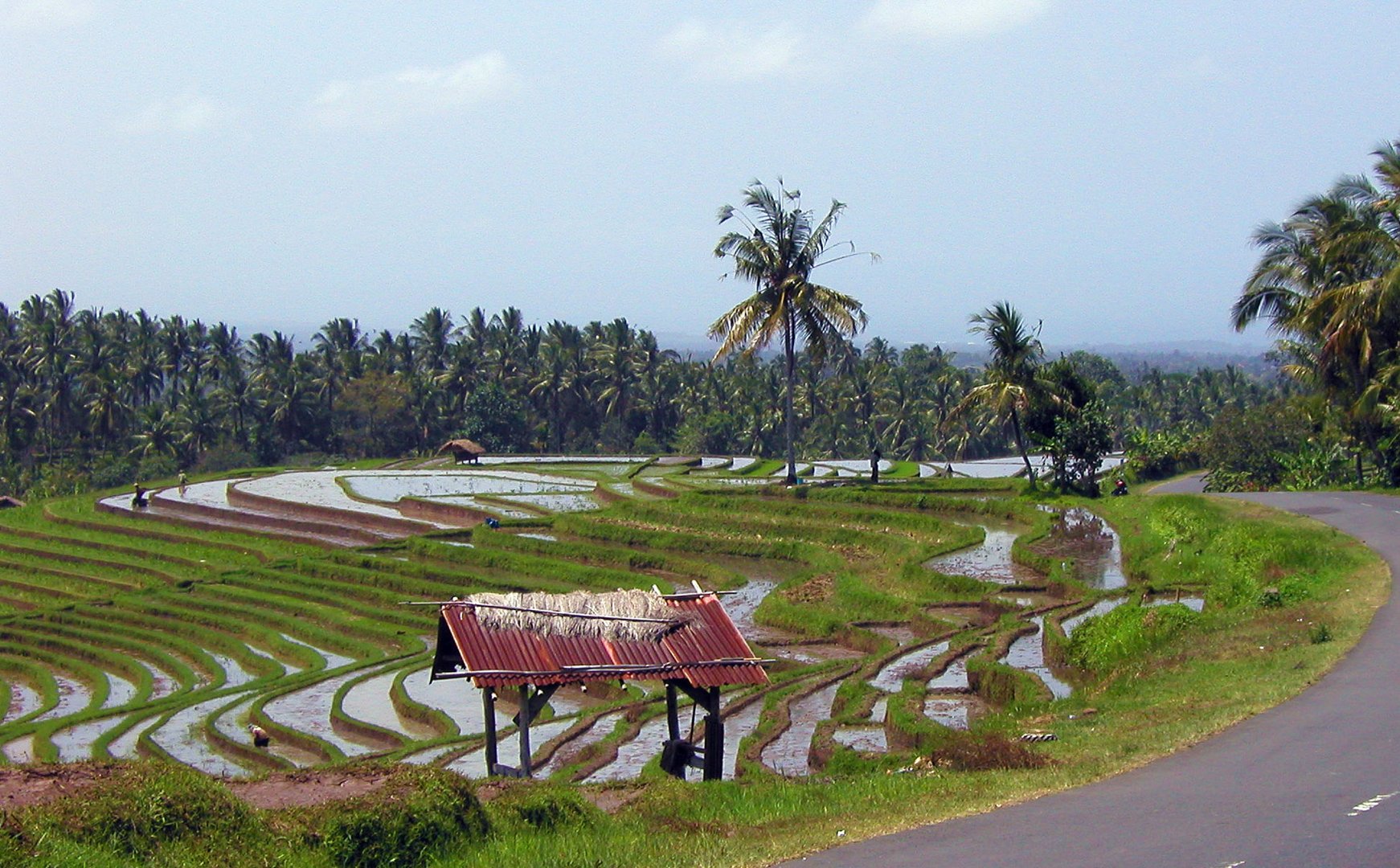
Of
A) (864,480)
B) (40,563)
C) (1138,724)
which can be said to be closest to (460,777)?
(1138,724)

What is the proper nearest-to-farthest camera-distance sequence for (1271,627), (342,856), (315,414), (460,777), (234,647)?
(342,856) < (460,777) < (1271,627) < (234,647) < (315,414)

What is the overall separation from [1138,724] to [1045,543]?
56.0 feet

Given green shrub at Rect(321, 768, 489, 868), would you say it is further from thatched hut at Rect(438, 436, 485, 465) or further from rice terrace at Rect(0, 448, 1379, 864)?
thatched hut at Rect(438, 436, 485, 465)

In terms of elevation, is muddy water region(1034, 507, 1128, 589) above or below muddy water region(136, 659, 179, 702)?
above

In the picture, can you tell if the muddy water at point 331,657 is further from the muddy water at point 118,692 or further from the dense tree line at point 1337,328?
the dense tree line at point 1337,328

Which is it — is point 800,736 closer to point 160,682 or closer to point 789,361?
point 160,682

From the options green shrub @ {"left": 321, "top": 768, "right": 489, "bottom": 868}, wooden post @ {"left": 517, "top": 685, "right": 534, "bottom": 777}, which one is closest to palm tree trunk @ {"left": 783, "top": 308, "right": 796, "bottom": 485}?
wooden post @ {"left": 517, "top": 685, "right": 534, "bottom": 777}

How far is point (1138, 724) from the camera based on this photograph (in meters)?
12.1

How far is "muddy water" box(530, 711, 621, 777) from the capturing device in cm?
1568

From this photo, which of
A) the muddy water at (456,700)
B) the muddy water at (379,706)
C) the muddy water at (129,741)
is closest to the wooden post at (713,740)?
the muddy water at (456,700)

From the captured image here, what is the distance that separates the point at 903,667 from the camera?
62.7 feet

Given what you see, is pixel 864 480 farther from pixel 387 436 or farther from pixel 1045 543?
pixel 387 436

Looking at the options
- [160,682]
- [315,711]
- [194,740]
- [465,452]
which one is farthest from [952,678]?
[465,452]

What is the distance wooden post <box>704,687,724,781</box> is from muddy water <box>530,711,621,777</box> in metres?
3.01
